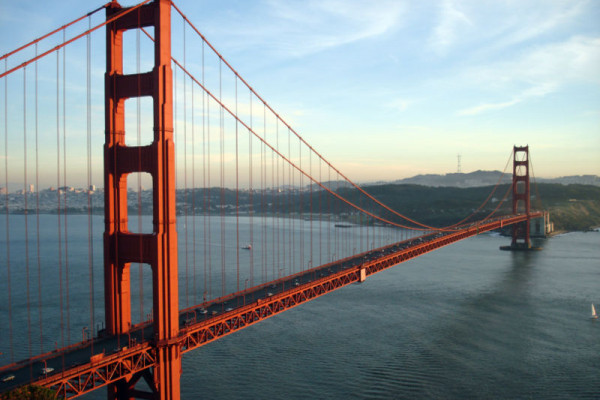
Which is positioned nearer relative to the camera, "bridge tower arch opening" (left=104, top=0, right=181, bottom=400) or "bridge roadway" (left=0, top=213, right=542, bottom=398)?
"bridge roadway" (left=0, top=213, right=542, bottom=398)

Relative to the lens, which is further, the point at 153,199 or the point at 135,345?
the point at 153,199

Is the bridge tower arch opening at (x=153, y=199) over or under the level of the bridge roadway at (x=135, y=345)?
over

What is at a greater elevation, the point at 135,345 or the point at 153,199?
the point at 153,199

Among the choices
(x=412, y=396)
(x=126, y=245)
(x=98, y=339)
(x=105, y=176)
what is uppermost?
(x=105, y=176)

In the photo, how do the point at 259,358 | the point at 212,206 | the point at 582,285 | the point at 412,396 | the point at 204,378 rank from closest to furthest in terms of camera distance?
the point at 412,396 → the point at 204,378 → the point at 259,358 → the point at 582,285 → the point at 212,206

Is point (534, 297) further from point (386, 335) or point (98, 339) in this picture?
point (98, 339)

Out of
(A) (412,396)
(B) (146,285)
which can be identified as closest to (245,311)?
(A) (412,396)

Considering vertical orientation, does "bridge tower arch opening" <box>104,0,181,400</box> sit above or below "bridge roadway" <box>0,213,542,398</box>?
above

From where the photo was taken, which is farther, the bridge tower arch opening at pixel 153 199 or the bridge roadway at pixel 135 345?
the bridge tower arch opening at pixel 153 199
